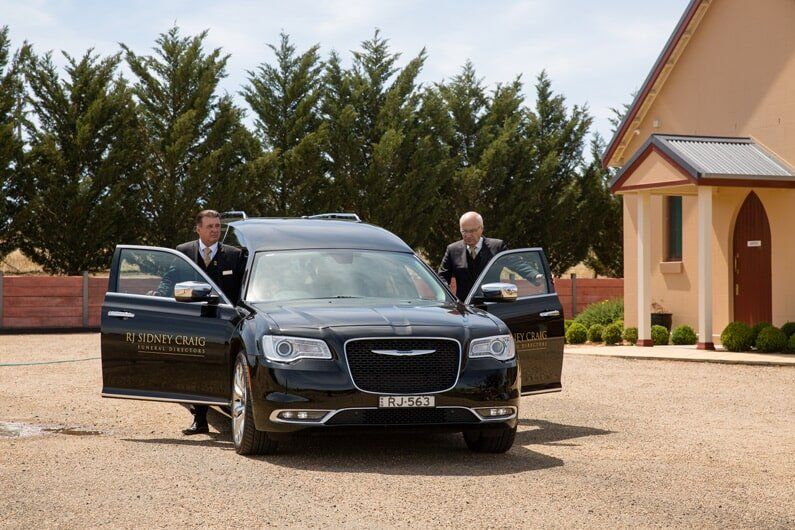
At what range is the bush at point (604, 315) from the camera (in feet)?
85.5

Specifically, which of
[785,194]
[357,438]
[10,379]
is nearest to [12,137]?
[10,379]

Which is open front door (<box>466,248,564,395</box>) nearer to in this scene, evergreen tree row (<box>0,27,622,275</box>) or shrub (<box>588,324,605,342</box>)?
shrub (<box>588,324,605,342</box>)

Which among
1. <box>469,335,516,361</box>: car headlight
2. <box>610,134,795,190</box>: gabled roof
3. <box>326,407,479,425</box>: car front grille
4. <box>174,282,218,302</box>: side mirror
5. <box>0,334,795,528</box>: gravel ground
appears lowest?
<box>0,334,795,528</box>: gravel ground

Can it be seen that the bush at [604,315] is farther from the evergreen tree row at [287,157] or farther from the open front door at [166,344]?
the open front door at [166,344]

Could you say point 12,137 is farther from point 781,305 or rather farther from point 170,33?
point 781,305

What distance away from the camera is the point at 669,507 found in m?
6.86

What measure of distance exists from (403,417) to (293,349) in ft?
2.98

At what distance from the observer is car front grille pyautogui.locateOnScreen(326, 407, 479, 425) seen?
8281 mm

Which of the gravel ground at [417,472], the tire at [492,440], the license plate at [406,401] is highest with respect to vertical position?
the license plate at [406,401]

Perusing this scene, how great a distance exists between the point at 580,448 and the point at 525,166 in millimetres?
29041

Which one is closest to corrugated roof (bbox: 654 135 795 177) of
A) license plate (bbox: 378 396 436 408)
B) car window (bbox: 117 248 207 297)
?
car window (bbox: 117 248 207 297)

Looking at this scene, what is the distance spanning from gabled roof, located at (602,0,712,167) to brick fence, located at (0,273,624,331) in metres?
12.3

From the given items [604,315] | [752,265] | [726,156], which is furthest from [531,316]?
[604,315]

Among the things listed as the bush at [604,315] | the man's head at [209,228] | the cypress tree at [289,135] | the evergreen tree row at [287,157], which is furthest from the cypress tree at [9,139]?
the man's head at [209,228]
